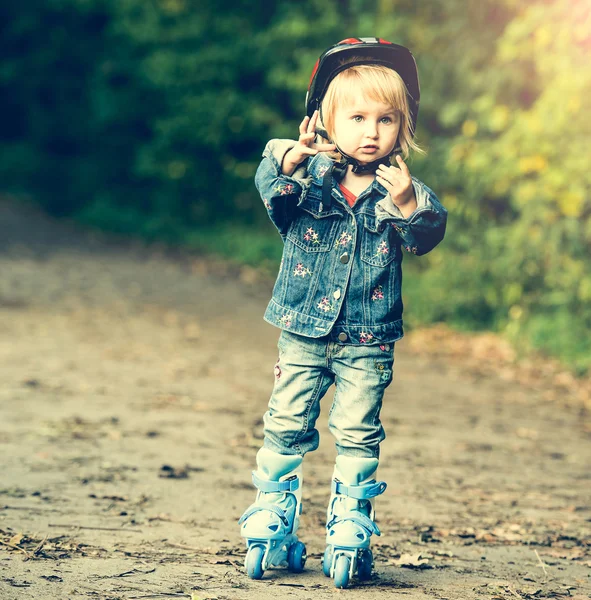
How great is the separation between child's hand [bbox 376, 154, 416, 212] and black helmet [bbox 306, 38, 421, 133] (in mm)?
224

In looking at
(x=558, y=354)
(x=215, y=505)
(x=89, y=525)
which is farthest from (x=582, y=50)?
(x=89, y=525)

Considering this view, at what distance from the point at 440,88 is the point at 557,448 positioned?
654cm

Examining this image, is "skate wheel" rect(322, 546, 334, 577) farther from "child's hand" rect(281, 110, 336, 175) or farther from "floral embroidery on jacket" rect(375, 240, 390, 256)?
"child's hand" rect(281, 110, 336, 175)

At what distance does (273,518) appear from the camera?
10.6 feet

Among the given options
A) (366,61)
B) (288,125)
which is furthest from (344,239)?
(288,125)

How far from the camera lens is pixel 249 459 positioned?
5.21 meters

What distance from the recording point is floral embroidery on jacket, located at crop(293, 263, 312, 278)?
3234 millimetres

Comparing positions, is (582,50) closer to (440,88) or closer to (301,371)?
(440,88)

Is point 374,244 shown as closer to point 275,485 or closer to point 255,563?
point 275,485

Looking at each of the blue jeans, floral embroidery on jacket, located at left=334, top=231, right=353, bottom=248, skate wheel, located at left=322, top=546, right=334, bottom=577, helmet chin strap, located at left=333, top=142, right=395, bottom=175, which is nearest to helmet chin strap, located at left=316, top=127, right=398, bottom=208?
helmet chin strap, located at left=333, top=142, right=395, bottom=175

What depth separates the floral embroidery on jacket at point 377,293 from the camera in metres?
3.21

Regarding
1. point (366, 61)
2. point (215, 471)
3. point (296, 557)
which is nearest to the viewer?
point (366, 61)

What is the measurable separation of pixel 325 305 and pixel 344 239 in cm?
22

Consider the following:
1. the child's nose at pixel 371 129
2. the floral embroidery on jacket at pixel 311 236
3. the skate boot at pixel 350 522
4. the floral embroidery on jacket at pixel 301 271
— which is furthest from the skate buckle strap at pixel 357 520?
the child's nose at pixel 371 129
